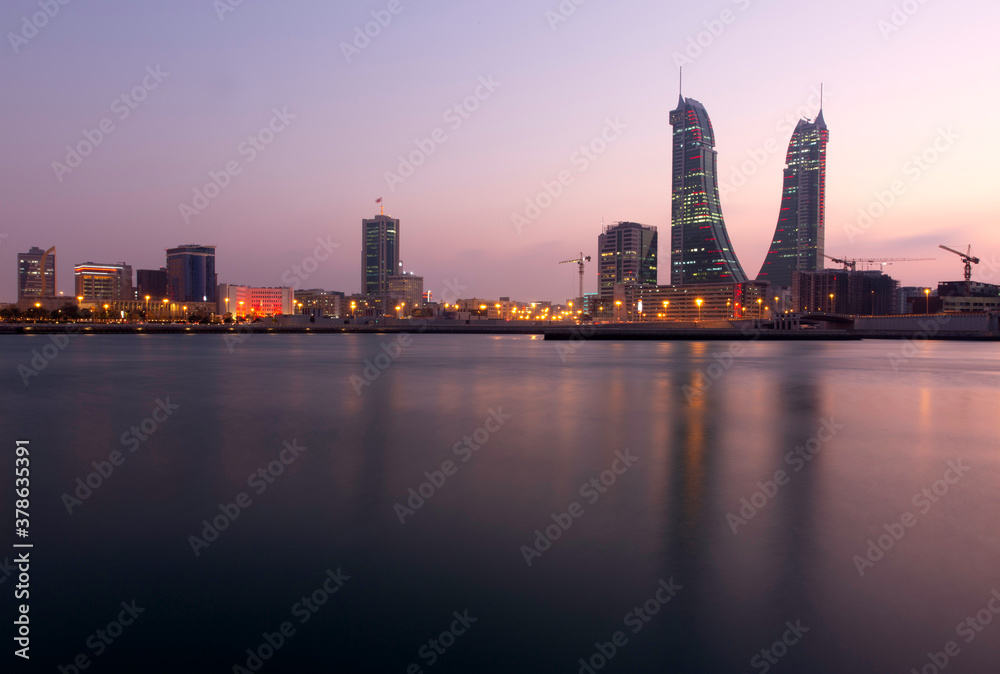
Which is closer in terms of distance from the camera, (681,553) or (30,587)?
(30,587)

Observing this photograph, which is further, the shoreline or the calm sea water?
the shoreline

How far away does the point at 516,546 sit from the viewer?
7.57m

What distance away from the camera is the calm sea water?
17.3 feet

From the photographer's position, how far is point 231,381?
106 ft

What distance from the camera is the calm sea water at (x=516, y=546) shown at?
528 cm

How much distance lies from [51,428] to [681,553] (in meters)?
18.1

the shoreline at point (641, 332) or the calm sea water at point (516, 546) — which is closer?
the calm sea water at point (516, 546)

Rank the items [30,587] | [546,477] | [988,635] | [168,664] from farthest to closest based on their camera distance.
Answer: [546,477], [30,587], [988,635], [168,664]

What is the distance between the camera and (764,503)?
9453 millimetres

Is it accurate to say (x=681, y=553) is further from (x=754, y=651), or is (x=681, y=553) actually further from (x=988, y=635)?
(x=988, y=635)

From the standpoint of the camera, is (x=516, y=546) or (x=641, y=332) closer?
(x=516, y=546)

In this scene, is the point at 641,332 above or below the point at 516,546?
below

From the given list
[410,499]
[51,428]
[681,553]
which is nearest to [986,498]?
[681,553]

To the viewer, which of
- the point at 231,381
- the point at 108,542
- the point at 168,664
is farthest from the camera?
the point at 231,381
